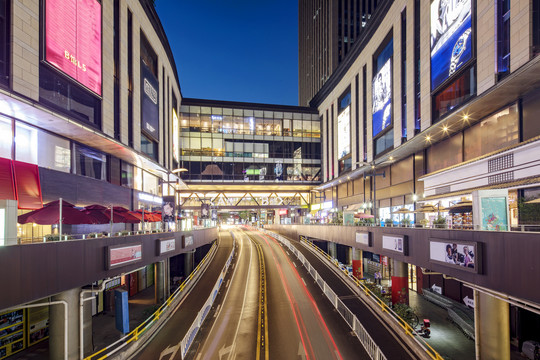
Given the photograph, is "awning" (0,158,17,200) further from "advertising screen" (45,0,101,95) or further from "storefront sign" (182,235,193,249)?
"storefront sign" (182,235,193,249)

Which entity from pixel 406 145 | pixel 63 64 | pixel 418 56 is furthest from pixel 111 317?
pixel 418 56

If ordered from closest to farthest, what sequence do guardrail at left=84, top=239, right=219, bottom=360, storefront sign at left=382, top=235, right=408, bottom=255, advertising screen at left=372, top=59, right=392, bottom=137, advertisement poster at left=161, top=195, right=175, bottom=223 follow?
1. guardrail at left=84, top=239, right=219, bottom=360
2. storefront sign at left=382, top=235, right=408, bottom=255
3. advertisement poster at left=161, top=195, right=175, bottom=223
4. advertising screen at left=372, top=59, right=392, bottom=137

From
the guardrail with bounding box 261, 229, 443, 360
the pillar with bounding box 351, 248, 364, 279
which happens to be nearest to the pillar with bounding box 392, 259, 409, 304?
the guardrail with bounding box 261, 229, 443, 360

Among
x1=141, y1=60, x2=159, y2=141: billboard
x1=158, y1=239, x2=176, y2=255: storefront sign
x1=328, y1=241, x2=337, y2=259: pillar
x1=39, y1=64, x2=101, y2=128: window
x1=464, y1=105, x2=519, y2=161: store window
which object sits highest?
x1=141, y1=60, x2=159, y2=141: billboard

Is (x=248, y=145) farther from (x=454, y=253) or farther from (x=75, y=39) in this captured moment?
(x=454, y=253)

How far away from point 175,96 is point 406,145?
1909 inches

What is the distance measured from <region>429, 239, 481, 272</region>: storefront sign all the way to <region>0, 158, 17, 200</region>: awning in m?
24.0

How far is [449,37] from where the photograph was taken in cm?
2981

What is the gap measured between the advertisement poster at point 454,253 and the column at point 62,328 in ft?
65.7

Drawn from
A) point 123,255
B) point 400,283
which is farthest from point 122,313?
point 400,283

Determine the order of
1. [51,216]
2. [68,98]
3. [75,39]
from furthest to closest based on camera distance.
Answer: [75,39] < [68,98] < [51,216]

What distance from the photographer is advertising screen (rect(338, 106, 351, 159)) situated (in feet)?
191

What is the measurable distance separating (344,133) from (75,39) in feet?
152

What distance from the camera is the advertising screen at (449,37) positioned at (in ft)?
90.0
